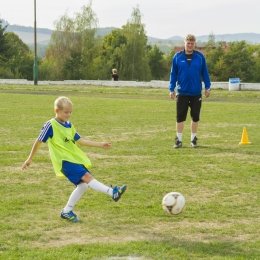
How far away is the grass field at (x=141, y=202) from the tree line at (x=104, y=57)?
47092 mm

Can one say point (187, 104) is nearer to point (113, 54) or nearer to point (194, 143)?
point (194, 143)

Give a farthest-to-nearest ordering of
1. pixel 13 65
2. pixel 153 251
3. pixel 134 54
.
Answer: pixel 134 54 < pixel 13 65 < pixel 153 251

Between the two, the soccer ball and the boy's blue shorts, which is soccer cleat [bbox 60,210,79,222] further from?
the soccer ball

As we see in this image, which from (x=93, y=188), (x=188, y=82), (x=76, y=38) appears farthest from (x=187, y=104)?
(x=76, y=38)

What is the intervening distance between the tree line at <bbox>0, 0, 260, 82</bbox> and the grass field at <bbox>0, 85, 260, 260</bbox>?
47.1m

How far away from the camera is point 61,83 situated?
142 feet

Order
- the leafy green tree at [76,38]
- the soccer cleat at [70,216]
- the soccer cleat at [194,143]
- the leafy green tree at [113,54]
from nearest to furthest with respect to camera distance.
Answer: the soccer cleat at [70,216] < the soccer cleat at [194,143] < the leafy green tree at [113,54] < the leafy green tree at [76,38]

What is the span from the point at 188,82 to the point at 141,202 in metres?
4.69

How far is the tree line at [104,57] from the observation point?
61250 millimetres

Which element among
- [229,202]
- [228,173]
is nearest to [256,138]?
[228,173]

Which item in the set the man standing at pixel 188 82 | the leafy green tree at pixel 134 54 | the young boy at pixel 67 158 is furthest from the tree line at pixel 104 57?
the young boy at pixel 67 158

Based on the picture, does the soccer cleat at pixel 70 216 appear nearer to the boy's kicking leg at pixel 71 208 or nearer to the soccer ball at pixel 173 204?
the boy's kicking leg at pixel 71 208

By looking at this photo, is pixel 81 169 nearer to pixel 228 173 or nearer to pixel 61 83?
pixel 228 173

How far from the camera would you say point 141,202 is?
6.57 metres
